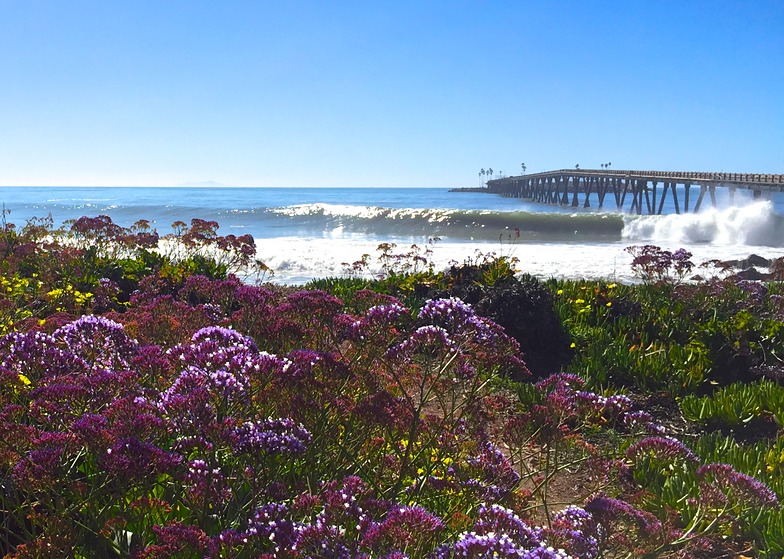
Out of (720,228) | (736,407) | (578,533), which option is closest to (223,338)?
(578,533)

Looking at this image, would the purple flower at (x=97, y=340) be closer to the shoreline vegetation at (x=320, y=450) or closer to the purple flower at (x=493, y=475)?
the shoreline vegetation at (x=320, y=450)

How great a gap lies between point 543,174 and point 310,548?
9431 cm

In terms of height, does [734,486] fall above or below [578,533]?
below

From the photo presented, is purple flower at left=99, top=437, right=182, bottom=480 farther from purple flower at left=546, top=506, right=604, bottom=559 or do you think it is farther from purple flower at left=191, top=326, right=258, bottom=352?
purple flower at left=546, top=506, right=604, bottom=559

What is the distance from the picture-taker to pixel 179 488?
260 centimetres

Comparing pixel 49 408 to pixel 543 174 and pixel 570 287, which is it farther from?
pixel 543 174

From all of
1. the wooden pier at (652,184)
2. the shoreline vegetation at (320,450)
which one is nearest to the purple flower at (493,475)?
the shoreline vegetation at (320,450)

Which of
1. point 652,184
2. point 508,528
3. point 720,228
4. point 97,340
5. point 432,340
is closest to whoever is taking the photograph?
point 508,528

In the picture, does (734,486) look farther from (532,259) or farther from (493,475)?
(532,259)

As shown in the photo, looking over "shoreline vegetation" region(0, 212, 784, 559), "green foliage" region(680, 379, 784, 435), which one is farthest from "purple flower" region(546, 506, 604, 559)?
"green foliage" region(680, 379, 784, 435)

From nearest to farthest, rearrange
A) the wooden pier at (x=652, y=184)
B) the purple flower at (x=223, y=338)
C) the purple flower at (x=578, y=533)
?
the purple flower at (x=578, y=533)
the purple flower at (x=223, y=338)
the wooden pier at (x=652, y=184)

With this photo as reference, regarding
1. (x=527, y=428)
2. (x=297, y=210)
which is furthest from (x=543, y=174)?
(x=527, y=428)

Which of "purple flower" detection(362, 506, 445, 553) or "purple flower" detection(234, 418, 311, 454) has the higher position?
"purple flower" detection(234, 418, 311, 454)

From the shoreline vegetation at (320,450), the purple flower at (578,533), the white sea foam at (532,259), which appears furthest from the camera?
the white sea foam at (532,259)
